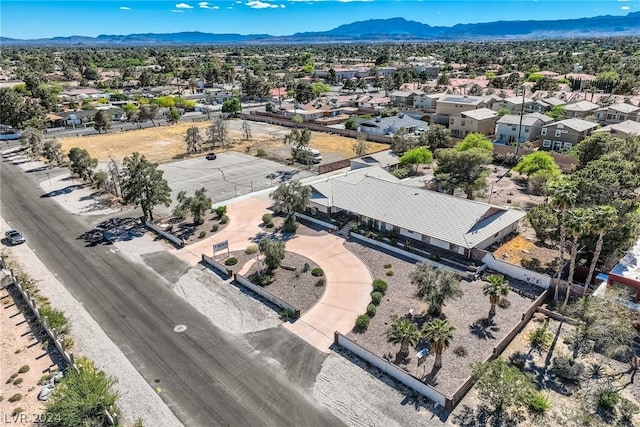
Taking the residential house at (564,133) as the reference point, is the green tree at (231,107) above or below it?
A: above

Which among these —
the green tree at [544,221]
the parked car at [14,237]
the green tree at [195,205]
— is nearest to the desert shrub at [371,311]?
the green tree at [544,221]

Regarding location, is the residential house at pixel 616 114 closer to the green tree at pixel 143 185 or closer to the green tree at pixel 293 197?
the green tree at pixel 293 197

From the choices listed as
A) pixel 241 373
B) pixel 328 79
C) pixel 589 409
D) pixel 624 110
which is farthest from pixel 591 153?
pixel 328 79

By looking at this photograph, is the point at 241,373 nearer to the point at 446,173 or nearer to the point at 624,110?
the point at 446,173

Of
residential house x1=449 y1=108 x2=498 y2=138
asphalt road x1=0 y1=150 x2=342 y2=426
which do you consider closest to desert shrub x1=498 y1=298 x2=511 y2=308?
asphalt road x1=0 y1=150 x2=342 y2=426

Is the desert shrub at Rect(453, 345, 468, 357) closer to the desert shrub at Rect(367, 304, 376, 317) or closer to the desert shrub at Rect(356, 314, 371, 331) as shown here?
the desert shrub at Rect(356, 314, 371, 331)

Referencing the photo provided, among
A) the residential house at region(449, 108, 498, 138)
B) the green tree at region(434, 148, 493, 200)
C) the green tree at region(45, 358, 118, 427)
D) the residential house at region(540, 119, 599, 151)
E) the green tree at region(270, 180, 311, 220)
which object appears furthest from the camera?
the residential house at region(449, 108, 498, 138)
